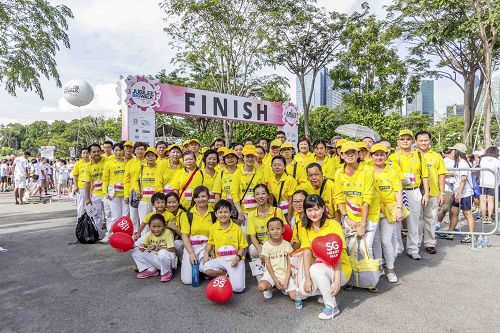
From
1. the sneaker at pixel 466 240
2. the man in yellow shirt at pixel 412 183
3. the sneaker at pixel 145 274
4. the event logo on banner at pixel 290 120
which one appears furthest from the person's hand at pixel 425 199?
the event logo on banner at pixel 290 120

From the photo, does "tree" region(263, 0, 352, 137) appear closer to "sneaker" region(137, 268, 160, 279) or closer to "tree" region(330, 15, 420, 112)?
"tree" region(330, 15, 420, 112)

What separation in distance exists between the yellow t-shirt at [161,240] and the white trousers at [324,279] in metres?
1.97

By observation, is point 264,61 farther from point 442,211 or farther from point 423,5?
point 442,211

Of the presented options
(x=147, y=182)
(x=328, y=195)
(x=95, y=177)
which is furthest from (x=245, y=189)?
(x=95, y=177)

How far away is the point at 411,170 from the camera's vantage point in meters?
5.10

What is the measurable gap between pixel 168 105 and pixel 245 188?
5.29 metres

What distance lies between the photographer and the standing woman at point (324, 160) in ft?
18.2

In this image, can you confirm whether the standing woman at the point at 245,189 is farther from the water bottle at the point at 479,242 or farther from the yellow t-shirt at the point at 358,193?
the water bottle at the point at 479,242

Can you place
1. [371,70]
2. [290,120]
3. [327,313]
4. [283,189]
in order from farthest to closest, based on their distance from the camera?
[371,70] → [290,120] → [283,189] → [327,313]

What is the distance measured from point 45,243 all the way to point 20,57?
444 centimetres

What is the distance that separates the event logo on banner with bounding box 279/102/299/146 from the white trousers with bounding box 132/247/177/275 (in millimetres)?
9426

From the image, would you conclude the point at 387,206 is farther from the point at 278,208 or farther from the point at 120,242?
the point at 120,242

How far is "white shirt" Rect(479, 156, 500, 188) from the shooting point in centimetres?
678

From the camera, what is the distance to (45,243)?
6.25m
